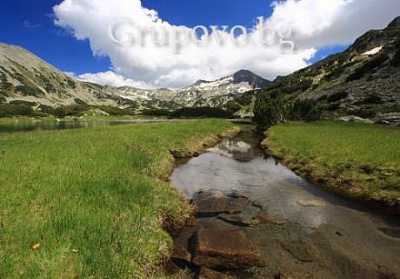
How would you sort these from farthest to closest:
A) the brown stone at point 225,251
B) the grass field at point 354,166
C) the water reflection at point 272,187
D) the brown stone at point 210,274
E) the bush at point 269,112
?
1. the bush at point 269,112
2. the grass field at point 354,166
3. the water reflection at point 272,187
4. the brown stone at point 225,251
5. the brown stone at point 210,274

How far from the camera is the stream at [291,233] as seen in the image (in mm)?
10734

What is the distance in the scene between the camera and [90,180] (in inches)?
589

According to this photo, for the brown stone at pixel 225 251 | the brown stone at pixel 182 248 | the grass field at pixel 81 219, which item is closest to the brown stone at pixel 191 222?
the grass field at pixel 81 219

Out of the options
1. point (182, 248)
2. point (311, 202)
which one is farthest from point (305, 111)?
point (182, 248)

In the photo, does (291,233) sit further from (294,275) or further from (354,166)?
(354,166)

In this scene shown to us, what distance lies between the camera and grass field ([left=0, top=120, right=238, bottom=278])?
26.0ft

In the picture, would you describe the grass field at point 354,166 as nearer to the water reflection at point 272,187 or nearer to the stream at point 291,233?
the water reflection at point 272,187

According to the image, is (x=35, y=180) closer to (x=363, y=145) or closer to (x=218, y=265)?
(x=218, y=265)

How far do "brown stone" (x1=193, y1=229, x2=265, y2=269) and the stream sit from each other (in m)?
0.04

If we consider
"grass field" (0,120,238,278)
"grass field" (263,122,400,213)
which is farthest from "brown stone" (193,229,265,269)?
"grass field" (263,122,400,213)

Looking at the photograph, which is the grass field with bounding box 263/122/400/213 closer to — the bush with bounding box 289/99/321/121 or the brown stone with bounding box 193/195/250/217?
the brown stone with bounding box 193/195/250/217

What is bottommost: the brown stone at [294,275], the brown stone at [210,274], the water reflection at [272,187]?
the water reflection at [272,187]

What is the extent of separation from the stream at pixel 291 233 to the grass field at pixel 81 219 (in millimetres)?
1688

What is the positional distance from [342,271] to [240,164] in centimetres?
2139
